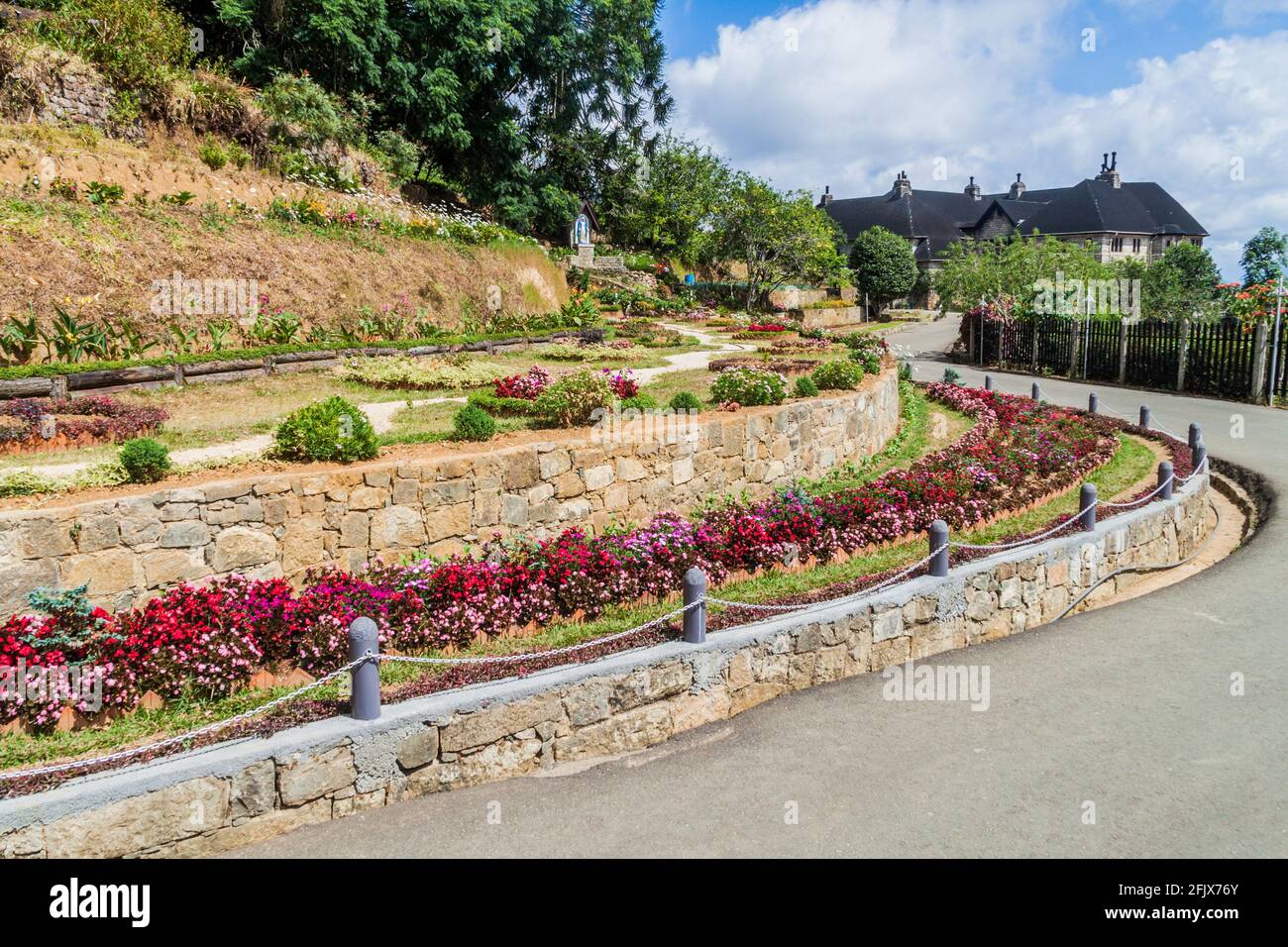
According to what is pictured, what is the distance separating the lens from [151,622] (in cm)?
694

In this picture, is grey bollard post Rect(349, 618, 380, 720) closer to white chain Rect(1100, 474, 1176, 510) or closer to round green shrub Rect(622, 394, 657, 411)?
round green shrub Rect(622, 394, 657, 411)

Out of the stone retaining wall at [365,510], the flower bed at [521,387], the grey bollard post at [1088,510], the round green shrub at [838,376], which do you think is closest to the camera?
the stone retaining wall at [365,510]

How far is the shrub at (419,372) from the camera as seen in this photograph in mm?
14875

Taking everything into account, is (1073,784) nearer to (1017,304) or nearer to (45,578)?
(45,578)

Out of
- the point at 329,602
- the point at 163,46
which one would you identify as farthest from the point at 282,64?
the point at 329,602

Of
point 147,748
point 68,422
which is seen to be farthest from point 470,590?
point 68,422

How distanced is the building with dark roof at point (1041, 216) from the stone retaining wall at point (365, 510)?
61604 mm

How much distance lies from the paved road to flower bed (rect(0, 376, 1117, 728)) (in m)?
1.86

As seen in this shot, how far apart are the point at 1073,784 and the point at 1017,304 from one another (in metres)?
30.7

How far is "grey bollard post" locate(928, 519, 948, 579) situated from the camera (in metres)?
9.20

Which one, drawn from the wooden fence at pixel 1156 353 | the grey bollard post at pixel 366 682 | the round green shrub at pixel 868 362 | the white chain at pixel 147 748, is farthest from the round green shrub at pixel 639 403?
the wooden fence at pixel 1156 353

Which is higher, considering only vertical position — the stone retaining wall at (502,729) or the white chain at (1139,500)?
the white chain at (1139,500)

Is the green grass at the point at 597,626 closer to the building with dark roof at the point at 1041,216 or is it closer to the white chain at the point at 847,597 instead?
the white chain at the point at 847,597

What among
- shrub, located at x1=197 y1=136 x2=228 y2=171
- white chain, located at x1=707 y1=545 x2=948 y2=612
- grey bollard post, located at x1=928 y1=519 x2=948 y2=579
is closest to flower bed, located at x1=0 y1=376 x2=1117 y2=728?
white chain, located at x1=707 y1=545 x2=948 y2=612
